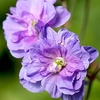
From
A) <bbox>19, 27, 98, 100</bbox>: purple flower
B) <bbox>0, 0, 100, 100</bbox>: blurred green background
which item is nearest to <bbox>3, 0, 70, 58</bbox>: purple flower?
<bbox>19, 27, 98, 100</bbox>: purple flower

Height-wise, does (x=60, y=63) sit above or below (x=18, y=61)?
above

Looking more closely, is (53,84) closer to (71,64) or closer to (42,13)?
(71,64)

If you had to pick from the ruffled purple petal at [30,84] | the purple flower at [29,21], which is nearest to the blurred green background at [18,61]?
the purple flower at [29,21]

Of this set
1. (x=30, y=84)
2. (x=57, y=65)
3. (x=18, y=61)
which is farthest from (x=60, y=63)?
(x=18, y=61)

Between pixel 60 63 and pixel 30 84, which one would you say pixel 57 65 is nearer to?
pixel 60 63

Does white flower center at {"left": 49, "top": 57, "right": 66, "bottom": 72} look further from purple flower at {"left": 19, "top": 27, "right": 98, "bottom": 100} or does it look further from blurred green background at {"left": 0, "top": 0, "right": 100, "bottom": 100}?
blurred green background at {"left": 0, "top": 0, "right": 100, "bottom": 100}

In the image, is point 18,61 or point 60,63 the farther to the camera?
point 18,61
